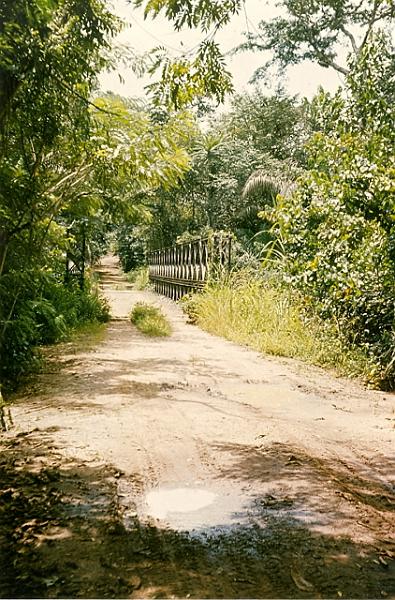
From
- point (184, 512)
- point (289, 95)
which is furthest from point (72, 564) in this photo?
point (289, 95)

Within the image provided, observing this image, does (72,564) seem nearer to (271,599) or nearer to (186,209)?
(271,599)

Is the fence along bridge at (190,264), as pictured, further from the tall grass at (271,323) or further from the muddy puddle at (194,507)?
the muddy puddle at (194,507)

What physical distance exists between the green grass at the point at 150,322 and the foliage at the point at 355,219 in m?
3.41

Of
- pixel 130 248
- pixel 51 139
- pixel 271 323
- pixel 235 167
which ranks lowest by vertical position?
pixel 271 323

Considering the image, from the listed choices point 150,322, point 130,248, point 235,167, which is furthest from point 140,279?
point 150,322

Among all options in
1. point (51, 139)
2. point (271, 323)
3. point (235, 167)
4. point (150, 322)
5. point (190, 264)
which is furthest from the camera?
point (235, 167)

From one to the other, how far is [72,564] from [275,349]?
6088 millimetres

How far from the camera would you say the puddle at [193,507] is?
2.82 m

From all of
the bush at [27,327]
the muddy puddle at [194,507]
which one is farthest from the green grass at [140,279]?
the muddy puddle at [194,507]

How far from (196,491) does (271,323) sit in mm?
6156

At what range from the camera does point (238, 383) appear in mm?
6273

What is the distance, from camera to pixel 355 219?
6988 mm

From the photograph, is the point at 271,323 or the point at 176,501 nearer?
the point at 176,501

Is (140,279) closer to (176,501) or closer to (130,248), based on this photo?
(130,248)
